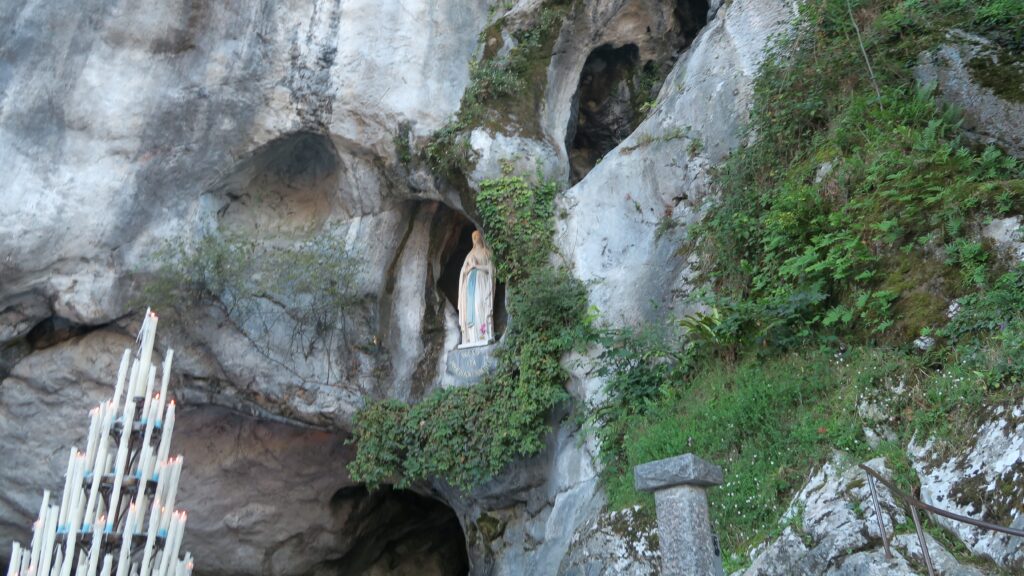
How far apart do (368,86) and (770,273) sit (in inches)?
275

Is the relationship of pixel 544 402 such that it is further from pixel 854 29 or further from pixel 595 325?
pixel 854 29

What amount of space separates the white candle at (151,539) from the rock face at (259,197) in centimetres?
319

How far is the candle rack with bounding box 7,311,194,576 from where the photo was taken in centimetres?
916

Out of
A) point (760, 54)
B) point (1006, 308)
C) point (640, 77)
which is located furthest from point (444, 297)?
point (1006, 308)

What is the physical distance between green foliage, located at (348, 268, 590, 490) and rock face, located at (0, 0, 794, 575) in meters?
0.87

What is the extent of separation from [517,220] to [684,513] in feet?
21.6

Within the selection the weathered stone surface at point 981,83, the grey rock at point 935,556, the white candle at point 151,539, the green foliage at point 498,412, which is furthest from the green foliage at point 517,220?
the grey rock at point 935,556

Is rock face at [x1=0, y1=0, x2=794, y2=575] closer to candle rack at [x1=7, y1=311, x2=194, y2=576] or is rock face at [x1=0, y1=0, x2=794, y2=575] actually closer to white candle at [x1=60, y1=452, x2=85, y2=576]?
candle rack at [x1=7, y1=311, x2=194, y2=576]

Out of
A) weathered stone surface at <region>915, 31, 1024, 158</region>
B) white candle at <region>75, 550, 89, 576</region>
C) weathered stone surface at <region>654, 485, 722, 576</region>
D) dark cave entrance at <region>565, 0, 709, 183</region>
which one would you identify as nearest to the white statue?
dark cave entrance at <region>565, 0, 709, 183</region>

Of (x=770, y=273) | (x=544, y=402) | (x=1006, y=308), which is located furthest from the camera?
(x=544, y=402)

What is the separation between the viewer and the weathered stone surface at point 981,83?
24.8 feet

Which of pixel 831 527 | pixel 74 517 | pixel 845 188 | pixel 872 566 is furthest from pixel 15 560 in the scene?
pixel 845 188

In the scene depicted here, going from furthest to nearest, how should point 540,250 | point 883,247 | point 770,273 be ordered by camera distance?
point 540,250, point 770,273, point 883,247

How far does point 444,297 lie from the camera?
13664mm
